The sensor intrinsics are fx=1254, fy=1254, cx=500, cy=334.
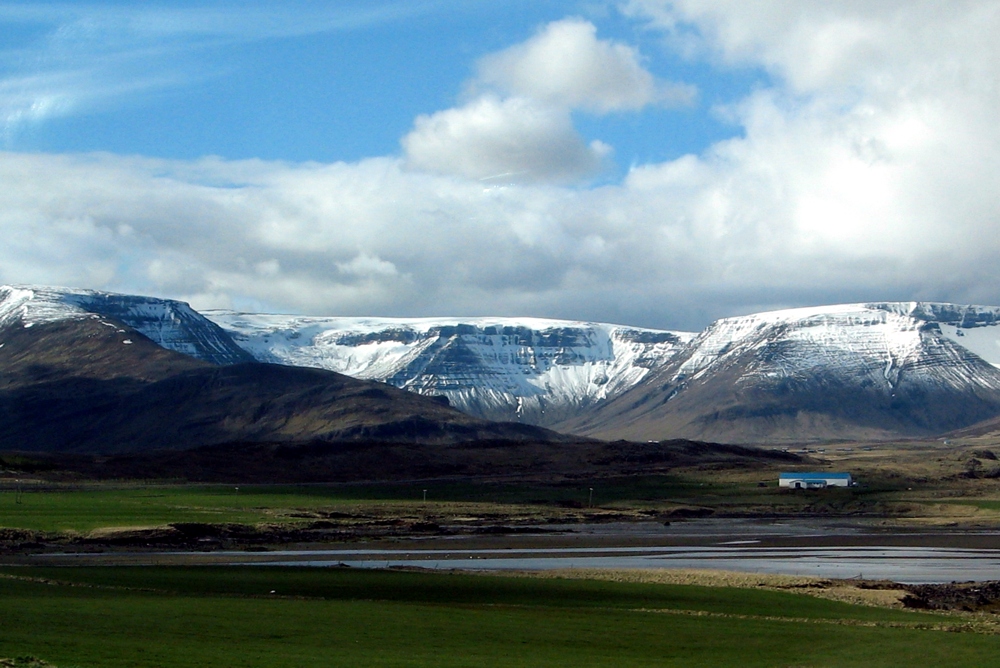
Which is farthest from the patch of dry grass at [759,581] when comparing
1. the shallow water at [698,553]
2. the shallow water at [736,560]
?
the shallow water at [698,553]

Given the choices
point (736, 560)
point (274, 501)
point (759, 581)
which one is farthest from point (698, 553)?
point (274, 501)

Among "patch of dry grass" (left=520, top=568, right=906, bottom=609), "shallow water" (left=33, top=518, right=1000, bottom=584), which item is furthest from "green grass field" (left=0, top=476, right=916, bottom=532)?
"patch of dry grass" (left=520, top=568, right=906, bottom=609)

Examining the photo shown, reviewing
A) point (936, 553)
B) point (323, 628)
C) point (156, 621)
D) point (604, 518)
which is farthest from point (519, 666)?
point (604, 518)

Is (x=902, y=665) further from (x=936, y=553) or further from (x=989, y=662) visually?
(x=936, y=553)

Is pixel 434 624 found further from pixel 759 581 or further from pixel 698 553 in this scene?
pixel 698 553

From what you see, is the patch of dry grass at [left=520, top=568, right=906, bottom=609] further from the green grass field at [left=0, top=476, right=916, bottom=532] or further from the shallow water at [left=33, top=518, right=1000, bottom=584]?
the green grass field at [left=0, top=476, right=916, bottom=532]

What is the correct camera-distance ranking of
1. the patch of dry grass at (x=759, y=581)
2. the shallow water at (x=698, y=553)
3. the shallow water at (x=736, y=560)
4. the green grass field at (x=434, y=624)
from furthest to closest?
the shallow water at (x=698, y=553), the shallow water at (x=736, y=560), the patch of dry grass at (x=759, y=581), the green grass field at (x=434, y=624)

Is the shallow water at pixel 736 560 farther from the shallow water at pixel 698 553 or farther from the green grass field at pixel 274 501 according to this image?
the green grass field at pixel 274 501

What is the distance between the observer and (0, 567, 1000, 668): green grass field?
46.1m

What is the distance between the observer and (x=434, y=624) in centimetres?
5612

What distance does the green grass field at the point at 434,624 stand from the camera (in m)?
46.1

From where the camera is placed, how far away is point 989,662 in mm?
47219

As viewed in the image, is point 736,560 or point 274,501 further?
point 274,501

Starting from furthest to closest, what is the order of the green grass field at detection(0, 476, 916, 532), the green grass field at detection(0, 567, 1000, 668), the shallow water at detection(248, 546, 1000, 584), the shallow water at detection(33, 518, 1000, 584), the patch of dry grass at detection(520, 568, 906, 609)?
the green grass field at detection(0, 476, 916, 532)
the shallow water at detection(33, 518, 1000, 584)
the shallow water at detection(248, 546, 1000, 584)
the patch of dry grass at detection(520, 568, 906, 609)
the green grass field at detection(0, 567, 1000, 668)
